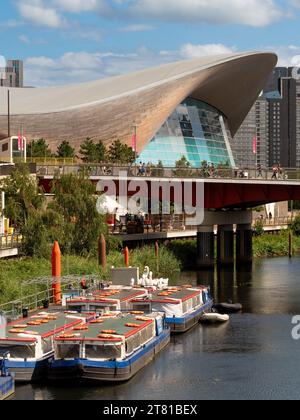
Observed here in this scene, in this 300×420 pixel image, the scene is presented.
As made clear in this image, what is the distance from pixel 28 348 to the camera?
3316cm

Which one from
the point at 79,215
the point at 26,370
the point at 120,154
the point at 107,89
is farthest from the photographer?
the point at 107,89

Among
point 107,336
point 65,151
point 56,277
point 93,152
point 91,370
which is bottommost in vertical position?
point 91,370

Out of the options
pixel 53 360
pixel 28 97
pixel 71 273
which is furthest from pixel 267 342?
pixel 28 97

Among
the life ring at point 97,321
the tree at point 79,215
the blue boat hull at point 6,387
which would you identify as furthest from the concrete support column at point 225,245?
the blue boat hull at point 6,387

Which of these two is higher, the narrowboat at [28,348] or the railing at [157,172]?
the railing at [157,172]

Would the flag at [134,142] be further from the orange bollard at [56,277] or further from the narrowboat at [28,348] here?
the narrowboat at [28,348]

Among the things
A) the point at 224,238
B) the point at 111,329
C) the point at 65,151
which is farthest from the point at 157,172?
the point at 111,329

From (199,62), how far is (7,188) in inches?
2283

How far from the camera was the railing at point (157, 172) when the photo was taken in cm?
6825

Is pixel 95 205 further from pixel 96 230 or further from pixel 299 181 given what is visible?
pixel 299 181

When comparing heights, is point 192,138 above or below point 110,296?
above

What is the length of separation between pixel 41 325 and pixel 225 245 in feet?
142

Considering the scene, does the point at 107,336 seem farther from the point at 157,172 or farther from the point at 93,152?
the point at 93,152

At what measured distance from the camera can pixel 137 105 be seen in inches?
4252
